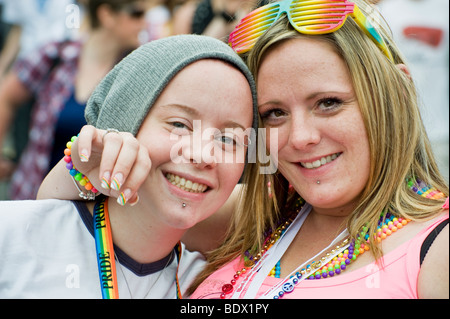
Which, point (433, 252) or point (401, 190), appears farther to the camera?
point (401, 190)

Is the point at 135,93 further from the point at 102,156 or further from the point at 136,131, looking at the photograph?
the point at 102,156

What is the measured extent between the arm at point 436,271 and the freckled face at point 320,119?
0.42 m

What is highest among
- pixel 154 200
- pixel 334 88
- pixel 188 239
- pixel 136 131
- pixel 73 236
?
pixel 334 88

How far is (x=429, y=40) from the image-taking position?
4.59 meters

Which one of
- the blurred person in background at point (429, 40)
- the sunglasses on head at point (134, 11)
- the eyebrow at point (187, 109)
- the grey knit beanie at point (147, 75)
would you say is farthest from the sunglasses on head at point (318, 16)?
the blurred person in background at point (429, 40)

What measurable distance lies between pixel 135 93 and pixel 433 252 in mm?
1226

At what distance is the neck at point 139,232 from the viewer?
7.45 feet

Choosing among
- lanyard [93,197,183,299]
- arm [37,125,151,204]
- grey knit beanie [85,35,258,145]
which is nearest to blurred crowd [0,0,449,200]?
grey knit beanie [85,35,258,145]

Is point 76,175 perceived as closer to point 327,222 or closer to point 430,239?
point 327,222

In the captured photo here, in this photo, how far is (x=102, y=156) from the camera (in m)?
1.83

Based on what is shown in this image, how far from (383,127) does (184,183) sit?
0.77 meters

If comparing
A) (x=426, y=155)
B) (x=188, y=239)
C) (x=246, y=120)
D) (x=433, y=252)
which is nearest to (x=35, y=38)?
(x=188, y=239)

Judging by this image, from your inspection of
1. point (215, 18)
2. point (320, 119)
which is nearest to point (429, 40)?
point (215, 18)

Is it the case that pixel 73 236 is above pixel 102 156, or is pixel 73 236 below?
below
